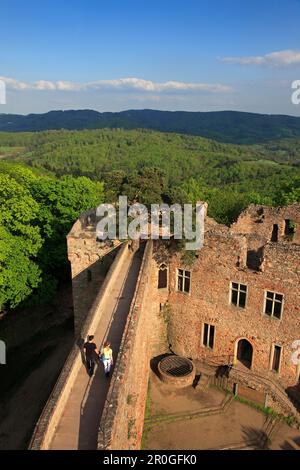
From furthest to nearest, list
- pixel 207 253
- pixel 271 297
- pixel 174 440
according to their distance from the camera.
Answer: pixel 207 253, pixel 271 297, pixel 174 440

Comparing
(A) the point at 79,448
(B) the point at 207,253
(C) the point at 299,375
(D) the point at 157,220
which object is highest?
(D) the point at 157,220

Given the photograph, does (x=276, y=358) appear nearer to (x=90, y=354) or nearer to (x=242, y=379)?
(x=242, y=379)

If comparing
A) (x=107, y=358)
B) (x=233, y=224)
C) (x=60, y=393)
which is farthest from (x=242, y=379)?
(x=60, y=393)

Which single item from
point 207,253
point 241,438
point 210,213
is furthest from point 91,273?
point 210,213

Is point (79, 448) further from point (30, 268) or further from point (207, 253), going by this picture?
point (30, 268)

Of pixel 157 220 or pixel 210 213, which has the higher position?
pixel 157 220

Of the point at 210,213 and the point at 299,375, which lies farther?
the point at 210,213
